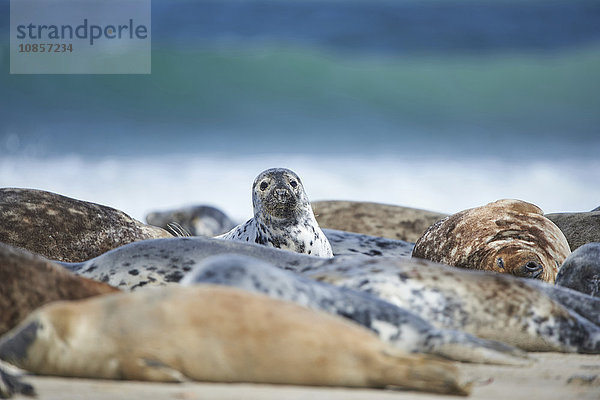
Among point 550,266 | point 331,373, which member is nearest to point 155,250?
point 331,373

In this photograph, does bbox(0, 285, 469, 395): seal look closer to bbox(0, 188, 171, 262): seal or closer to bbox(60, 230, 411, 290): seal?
bbox(60, 230, 411, 290): seal

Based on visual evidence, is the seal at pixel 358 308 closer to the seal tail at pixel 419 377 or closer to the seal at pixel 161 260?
the seal tail at pixel 419 377

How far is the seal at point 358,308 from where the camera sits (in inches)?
99.6

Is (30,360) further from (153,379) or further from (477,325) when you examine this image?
(477,325)

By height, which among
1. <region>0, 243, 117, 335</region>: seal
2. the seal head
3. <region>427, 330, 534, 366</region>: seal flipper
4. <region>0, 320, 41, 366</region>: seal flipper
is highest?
the seal head

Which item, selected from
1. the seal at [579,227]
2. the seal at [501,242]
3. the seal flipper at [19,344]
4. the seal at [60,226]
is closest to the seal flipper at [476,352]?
the seal flipper at [19,344]

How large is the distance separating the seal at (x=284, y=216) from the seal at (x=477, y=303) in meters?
2.36

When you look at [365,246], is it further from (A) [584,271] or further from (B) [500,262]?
(A) [584,271]

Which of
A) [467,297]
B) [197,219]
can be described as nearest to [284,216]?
[467,297]

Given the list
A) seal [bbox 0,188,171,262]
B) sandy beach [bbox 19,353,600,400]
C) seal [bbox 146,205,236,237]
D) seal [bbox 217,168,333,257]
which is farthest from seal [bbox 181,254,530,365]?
seal [bbox 146,205,236,237]

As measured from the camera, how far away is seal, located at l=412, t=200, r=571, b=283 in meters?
5.06

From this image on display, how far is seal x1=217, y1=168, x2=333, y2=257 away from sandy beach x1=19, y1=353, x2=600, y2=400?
3.29m

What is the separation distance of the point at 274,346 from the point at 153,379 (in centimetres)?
33

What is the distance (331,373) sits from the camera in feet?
6.75
